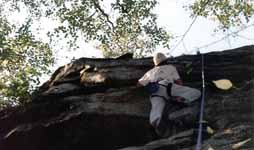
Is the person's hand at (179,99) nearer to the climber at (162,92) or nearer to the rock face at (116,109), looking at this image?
the climber at (162,92)

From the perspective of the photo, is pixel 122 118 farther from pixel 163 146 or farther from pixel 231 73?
pixel 231 73

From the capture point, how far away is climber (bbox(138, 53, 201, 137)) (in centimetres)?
1018

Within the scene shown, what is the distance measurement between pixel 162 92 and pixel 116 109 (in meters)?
1.45

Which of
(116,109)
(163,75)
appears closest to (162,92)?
(163,75)

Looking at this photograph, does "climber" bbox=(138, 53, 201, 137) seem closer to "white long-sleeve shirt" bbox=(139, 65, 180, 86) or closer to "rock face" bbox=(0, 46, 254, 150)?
"white long-sleeve shirt" bbox=(139, 65, 180, 86)

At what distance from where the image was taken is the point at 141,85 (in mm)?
10992

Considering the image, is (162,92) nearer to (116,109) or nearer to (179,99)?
(179,99)

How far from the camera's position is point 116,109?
36.9ft

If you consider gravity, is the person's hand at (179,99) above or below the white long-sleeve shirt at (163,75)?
below

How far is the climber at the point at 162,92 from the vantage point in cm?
1018

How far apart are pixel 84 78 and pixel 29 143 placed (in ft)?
7.54

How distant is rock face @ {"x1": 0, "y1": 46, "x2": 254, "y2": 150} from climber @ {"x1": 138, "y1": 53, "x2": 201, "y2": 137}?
30 cm

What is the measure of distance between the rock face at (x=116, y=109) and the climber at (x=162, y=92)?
0.30 metres

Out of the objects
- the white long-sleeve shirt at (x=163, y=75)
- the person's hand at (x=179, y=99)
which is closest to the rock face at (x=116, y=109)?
the person's hand at (x=179, y=99)
